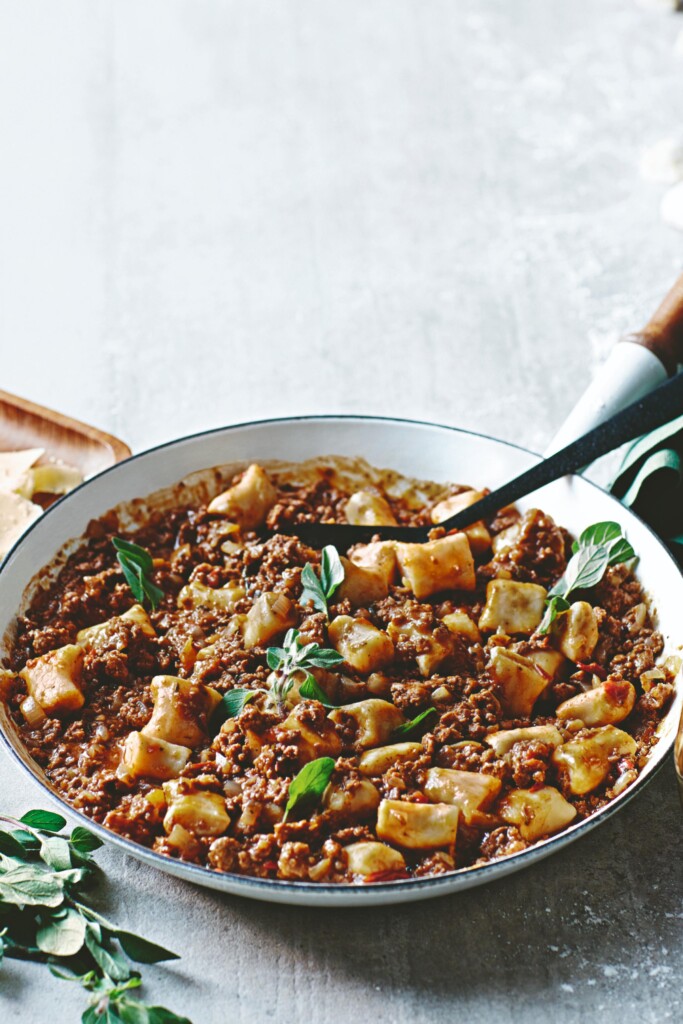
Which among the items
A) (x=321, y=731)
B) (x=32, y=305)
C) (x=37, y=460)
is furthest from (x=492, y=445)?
(x=32, y=305)

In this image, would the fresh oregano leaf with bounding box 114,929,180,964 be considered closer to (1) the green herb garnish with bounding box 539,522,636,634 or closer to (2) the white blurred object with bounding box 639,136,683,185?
(1) the green herb garnish with bounding box 539,522,636,634

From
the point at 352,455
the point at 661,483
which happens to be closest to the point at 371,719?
the point at 352,455

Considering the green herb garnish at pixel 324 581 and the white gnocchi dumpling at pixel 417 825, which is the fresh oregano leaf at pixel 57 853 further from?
the green herb garnish at pixel 324 581

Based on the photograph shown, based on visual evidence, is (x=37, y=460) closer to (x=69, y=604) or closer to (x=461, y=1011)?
(x=69, y=604)

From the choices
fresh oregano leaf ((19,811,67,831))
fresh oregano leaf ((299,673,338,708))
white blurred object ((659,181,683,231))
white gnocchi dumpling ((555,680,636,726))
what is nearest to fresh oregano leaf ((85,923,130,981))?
fresh oregano leaf ((19,811,67,831))

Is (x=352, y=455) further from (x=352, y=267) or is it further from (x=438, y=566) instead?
(x=352, y=267)
